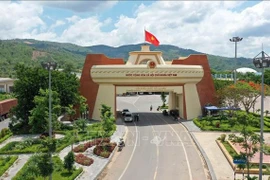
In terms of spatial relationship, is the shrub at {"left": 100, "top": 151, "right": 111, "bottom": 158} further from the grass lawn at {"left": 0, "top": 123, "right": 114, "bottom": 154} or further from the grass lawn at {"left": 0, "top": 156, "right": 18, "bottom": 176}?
the grass lawn at {"left": 0, "top": 156, "right": 18, "bottom": 176}

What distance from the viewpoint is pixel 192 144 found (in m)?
27.7

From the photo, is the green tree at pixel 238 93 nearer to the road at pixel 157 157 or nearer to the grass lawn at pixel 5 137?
the road at pixel 157 157

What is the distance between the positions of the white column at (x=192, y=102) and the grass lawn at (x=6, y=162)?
22294 millimetres

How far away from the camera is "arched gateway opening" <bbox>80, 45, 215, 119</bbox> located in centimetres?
3747

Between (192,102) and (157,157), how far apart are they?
17.2 m

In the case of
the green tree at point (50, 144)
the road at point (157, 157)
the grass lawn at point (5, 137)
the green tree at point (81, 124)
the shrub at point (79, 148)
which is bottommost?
the road at point (157, 157)

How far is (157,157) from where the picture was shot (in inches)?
929

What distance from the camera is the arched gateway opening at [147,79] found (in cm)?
3747

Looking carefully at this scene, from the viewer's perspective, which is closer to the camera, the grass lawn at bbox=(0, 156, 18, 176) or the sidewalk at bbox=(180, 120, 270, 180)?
the sidewalk at bbox=(180, 120, 270, 180)

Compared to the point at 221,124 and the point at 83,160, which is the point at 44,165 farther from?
the point at 221,124

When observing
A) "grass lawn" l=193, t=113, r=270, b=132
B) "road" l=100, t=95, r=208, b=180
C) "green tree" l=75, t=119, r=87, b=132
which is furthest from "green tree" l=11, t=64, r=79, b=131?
"grass lawn" l=193, t=113, r=270, b=132

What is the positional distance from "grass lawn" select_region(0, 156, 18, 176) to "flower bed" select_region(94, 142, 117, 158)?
567cm

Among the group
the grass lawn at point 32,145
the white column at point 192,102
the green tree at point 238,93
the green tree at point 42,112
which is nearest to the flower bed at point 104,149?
the grass lawn at point 32,145

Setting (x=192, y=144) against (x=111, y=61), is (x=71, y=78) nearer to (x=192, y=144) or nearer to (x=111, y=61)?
(x=111, y=61)
